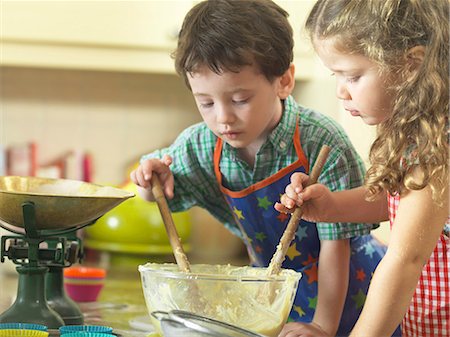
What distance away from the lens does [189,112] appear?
3.02 metres

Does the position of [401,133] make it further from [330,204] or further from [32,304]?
[32,304]

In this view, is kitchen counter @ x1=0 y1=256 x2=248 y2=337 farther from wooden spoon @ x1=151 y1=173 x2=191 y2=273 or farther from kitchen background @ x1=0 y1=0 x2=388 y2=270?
kitchen background @ x1=0 y1=0 x2=388 y2=270

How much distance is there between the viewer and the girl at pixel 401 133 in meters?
1.03

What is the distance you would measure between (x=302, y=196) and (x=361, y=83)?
0.58 feet

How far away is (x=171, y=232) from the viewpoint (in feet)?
3.95

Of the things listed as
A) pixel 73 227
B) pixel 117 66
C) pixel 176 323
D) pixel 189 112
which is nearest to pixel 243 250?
pixel 189 112

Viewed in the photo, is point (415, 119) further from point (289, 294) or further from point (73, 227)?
point (73, 227)

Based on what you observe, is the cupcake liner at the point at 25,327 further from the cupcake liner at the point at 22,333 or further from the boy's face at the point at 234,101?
the boy's face at the point at 234,101

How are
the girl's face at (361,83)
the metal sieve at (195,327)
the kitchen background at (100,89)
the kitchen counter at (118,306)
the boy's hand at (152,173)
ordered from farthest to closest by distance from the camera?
the kitchen background at (100,89) < the boy's hand at (152,173) < the kitchen counter at (118,306) < the girl's face at (361,83) < the metal sieve at (195,327)

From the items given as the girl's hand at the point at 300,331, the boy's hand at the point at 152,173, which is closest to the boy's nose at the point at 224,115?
the boy's hand at the point at 152,173

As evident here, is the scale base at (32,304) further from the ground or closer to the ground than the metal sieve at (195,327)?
closer to the ground

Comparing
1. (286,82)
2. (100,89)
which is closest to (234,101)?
(286,82)

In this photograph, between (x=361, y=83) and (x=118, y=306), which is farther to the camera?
(x=118, y=306)

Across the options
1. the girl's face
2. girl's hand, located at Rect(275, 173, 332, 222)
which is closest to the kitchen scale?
girl's hand, located at Rect(275, 173, 332, 222)
